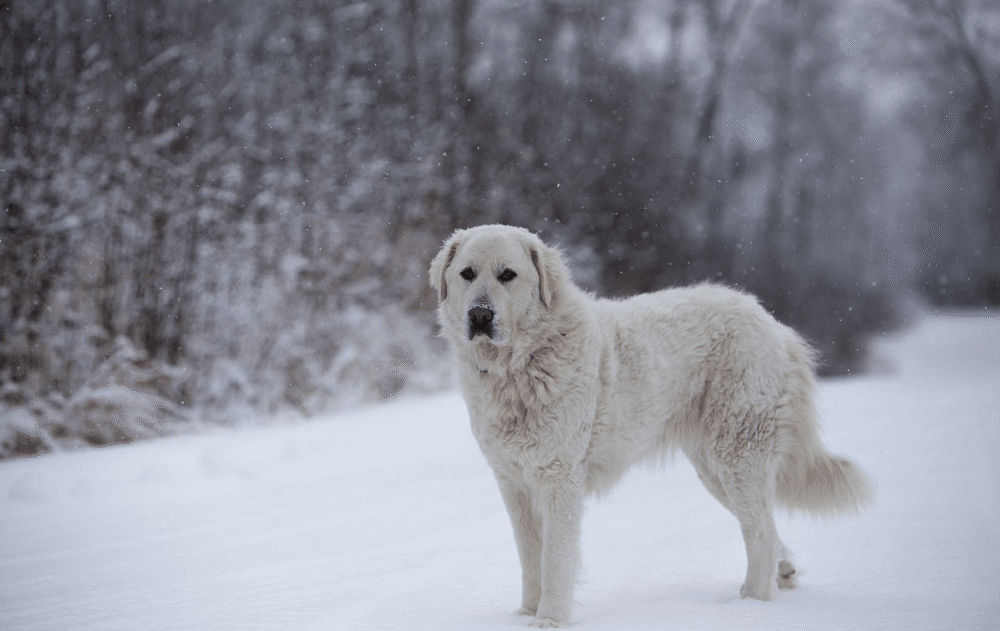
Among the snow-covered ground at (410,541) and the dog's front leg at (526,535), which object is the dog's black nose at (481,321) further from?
the snow-covered ground at (410,541)

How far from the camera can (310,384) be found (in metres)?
8.40

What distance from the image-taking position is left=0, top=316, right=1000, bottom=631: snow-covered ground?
3086 mm

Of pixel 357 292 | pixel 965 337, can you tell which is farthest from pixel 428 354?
pixel 965 337

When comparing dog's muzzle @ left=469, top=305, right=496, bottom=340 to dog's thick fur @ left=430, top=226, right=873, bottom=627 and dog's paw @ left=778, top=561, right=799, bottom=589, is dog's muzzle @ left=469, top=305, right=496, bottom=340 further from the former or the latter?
dog's paw @ left=778, top=561, right=799, bottom=589

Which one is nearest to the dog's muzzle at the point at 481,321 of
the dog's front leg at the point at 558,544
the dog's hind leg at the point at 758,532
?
the dog's front leg at the point at 558,544

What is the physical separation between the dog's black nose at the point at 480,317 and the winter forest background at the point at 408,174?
486 cm

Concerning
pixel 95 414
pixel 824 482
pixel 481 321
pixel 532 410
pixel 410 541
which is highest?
pixel 481 321

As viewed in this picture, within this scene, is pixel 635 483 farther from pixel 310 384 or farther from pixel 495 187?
pixel 495 187

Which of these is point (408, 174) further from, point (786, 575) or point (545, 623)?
point (545, 623)

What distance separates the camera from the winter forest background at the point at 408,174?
7516 millimetres

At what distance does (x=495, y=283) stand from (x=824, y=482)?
6.71 feet

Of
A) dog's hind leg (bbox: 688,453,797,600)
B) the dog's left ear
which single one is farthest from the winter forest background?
dog's hind leg (bbox: 688,453,797,600)

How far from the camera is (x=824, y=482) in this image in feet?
11.9

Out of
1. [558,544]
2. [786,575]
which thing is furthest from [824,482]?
[558,544]
